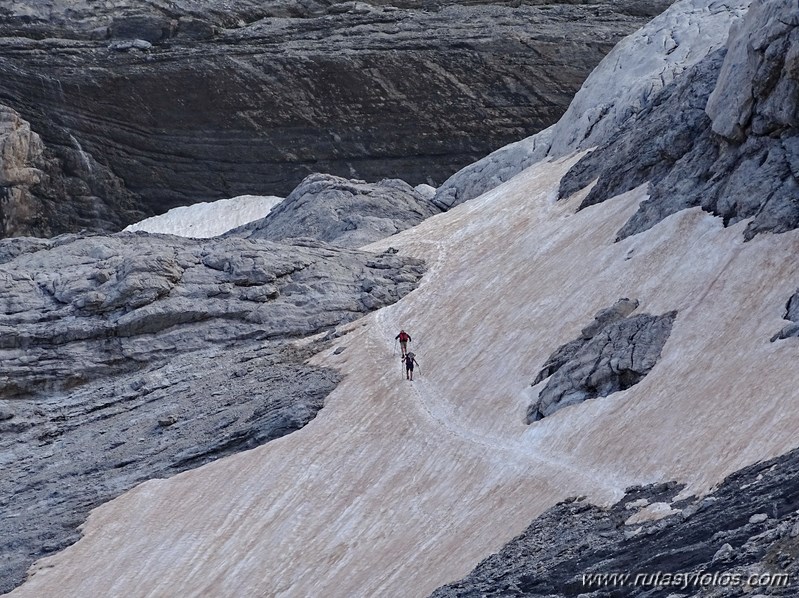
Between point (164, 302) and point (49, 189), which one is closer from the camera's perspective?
point (164, 302)

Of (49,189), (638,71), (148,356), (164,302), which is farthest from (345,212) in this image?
(49,189)

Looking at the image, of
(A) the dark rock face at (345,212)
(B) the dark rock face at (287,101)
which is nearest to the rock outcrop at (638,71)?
(A) the dark rock face at (345,212)

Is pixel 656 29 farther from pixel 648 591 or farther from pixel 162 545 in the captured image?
pixel 648 591

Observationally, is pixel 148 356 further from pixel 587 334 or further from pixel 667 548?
pixel 667 548

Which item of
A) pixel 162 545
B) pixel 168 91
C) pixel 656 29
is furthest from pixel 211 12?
pixel 162 545

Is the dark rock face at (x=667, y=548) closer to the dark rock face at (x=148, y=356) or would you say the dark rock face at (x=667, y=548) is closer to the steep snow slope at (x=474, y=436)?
the steep snow slope at (x=474, y=436)

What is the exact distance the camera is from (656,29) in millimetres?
56125

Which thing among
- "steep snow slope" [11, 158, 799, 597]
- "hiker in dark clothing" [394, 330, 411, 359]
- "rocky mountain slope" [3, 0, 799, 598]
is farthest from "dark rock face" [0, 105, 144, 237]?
"hiker in dark clothing" [394, 330, 411, 359]

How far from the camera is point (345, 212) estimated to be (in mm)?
58156

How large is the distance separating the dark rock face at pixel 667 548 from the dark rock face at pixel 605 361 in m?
5.30

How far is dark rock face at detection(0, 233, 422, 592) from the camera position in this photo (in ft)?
131

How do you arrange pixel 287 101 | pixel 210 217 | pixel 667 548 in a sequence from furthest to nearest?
pixel 287 101 → pixel 210 217 → pixel 667 548

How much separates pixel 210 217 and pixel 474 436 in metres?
41.9

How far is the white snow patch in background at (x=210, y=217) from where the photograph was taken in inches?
2874
